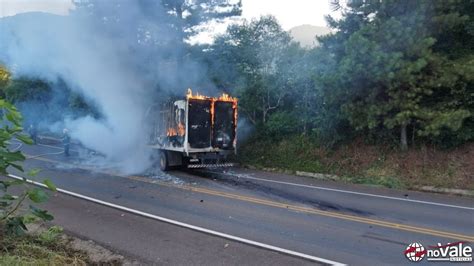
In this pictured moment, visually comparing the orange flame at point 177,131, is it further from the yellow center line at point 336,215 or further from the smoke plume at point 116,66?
the yellow center line at point 336,215

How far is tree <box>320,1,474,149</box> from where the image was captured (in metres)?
12.0

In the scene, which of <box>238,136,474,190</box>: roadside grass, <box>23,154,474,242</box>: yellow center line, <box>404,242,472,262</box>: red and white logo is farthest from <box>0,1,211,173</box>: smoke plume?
<box>404,242,472,262</box>: red and white logo

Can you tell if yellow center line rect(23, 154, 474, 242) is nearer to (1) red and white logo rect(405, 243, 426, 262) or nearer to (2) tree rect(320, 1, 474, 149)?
(1) red and white logo rect(405, 243, 426, 262)

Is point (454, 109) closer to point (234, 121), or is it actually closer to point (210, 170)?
point (234, 121)

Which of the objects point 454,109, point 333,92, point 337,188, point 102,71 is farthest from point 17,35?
point 454,109

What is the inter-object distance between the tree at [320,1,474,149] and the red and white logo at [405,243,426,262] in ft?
22.4

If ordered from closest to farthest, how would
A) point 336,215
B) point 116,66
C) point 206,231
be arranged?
point 206,231
point 336,215
point 116,66

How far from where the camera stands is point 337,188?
11.8m

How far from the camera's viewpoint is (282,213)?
8.26 meters

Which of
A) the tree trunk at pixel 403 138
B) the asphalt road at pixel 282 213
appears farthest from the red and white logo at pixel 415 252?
the tree trunk at pixel 403 138

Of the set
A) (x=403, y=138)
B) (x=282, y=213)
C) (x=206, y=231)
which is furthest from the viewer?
(x=403, y=138)

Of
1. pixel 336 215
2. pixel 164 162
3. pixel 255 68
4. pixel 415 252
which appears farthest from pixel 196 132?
pixel 415 252

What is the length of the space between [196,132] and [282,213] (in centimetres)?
679

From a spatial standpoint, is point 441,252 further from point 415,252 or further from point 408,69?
point 408,69
